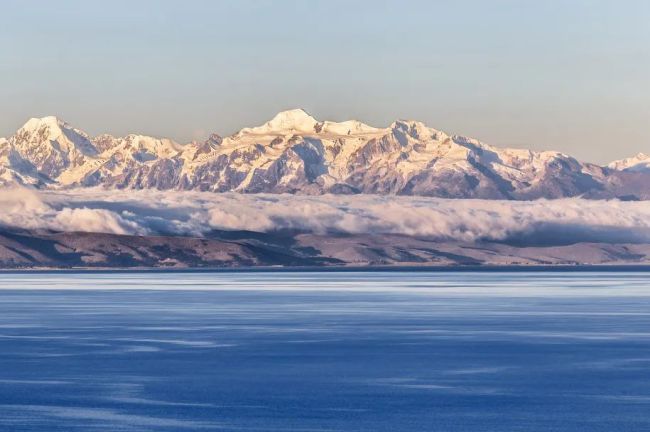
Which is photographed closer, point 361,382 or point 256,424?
point 256,424

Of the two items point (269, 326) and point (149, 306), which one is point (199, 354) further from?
point (149, 306)

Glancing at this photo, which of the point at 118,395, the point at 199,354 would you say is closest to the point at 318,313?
the point at 199,354

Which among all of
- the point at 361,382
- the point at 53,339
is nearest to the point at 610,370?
the point at 361,382

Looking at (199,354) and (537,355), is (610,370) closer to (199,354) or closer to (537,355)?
(537,355)

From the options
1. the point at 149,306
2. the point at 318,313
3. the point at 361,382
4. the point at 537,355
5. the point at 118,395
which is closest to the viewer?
the point at 118,395

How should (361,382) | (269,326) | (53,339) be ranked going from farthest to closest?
1. (269,326)
2. (53,339)
3. (361,382)

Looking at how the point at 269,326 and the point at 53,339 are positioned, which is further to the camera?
the point at 269,326
